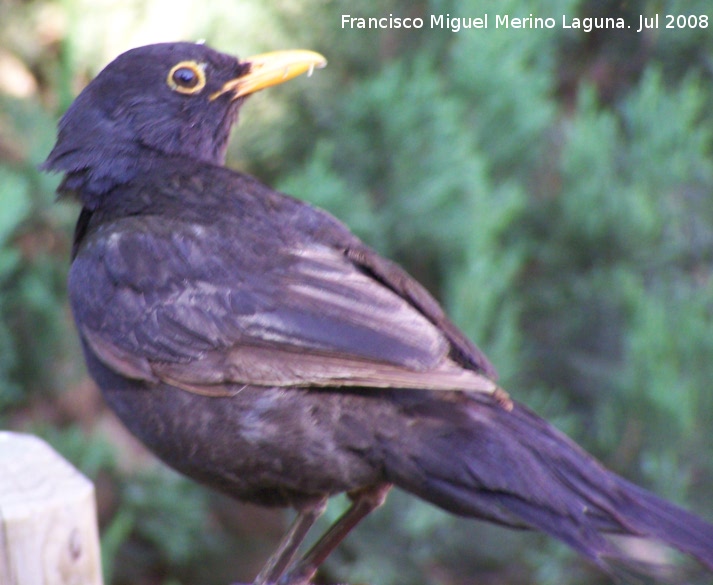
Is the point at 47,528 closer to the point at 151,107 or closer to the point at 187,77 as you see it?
the point at 151,107

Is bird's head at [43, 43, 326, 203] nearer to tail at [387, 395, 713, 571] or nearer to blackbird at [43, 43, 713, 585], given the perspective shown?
blackbird at [43, 43, 713, 585]

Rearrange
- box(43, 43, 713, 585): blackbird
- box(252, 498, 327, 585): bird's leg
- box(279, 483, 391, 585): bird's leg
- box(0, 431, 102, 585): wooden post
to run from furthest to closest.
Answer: box(279, 483, 391, 585): bird's leg, box(252, 498, 327, 585): bird's leg, box(43, 43, 713, 585): blackbird, box(0, 431, 102, 585): wooden post

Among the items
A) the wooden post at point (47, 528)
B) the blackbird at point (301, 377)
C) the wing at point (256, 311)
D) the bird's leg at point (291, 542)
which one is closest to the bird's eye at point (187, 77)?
the blackbird at point (301, 377)

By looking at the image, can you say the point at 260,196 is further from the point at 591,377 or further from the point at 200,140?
the point at 591,377

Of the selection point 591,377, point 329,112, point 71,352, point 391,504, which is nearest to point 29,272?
point 71,352

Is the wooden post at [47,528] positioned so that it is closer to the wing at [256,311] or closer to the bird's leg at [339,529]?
the wing at [256,311]

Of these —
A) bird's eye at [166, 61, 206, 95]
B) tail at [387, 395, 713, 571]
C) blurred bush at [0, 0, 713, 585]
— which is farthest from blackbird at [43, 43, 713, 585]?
blurred bush at [0, 0, 713, 585]
